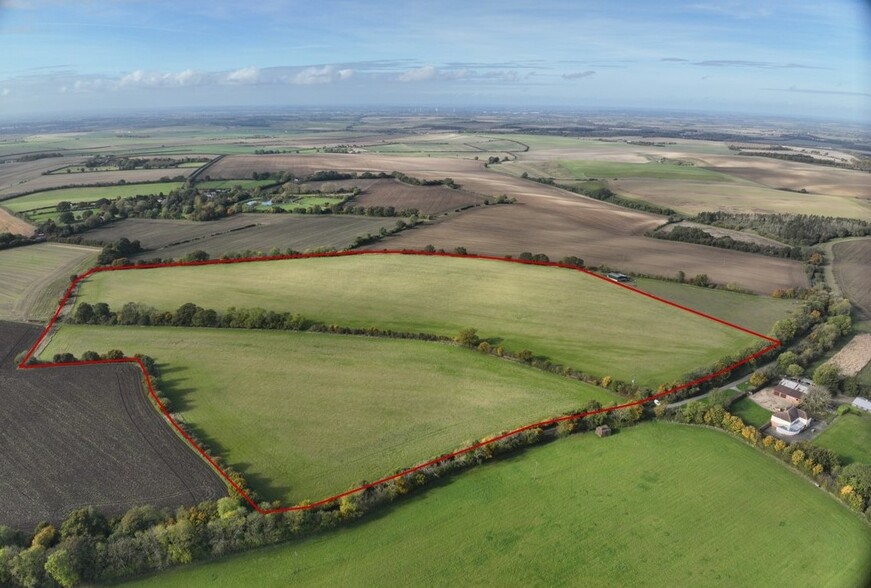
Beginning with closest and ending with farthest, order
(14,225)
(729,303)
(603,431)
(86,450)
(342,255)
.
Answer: (86,450) < (603,431) < (729,303) < (342,255) < (14,225)

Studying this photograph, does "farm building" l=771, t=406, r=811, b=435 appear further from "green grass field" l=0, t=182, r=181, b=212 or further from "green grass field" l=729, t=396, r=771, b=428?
"green grass field" l=0, t=182, r=181, b=212

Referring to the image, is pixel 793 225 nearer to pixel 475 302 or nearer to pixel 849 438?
pixel 849 438

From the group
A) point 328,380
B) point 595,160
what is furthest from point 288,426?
point 595,160

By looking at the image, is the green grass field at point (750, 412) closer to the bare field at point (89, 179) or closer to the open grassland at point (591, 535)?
the open grassland at point (591, 535)

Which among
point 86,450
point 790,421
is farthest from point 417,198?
point 790,421

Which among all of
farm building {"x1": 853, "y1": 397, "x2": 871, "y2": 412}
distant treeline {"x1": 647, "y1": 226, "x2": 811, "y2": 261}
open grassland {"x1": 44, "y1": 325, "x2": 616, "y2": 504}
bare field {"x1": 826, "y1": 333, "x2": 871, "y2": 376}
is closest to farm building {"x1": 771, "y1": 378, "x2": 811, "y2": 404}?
farm building {"x1": 853, "y1": 397, "x2": 871, "y2": 412}

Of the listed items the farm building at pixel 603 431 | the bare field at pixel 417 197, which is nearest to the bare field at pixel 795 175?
the bare field at pixel 417 197

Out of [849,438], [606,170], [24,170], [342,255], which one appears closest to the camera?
[849,438]
